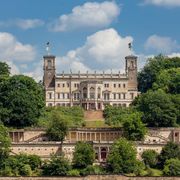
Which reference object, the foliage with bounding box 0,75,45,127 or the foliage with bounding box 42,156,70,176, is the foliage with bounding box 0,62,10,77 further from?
the foliage with bounding box 42,156,70,176

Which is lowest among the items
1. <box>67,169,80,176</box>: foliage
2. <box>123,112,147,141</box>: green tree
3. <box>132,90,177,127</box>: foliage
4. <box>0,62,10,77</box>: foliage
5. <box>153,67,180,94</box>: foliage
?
<box>67,169,80,176</box>: foliage

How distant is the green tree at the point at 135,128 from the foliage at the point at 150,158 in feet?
11.1

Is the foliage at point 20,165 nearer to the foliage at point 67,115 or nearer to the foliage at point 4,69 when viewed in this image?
the foliage at point 67,115

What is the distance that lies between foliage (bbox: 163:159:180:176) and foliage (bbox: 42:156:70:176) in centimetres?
1008

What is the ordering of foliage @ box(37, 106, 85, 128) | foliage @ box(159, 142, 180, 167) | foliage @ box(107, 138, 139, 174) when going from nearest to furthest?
1. foliage @ box(107, 138, 139, 174)
2. foliage @ box(159, 142, 180, 167)
3. foliage @ box(37, 106, 85, 128)

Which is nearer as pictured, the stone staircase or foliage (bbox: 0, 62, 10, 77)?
the stone staircase

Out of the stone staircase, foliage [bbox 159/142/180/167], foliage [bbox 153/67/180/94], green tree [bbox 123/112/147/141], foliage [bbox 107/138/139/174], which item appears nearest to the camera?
foliage [bbox 107/138/139/174]

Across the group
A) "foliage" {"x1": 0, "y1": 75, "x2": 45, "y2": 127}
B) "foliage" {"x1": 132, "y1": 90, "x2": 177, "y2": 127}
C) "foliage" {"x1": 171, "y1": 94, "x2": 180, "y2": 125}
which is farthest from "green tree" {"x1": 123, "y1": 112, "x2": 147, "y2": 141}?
"foliage" {"x1": 0, "y1": 75, "x2": 45, "y2": 127}

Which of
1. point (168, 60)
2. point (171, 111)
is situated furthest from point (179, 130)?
point (168, 60)

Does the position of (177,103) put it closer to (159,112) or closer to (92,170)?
(159,112)

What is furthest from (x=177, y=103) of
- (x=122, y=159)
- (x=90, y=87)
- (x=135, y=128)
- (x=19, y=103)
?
(x=90, y=87)

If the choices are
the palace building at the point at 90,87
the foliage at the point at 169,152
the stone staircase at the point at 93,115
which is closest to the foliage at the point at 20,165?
the foliage at the point at 169,152

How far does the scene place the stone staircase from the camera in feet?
310

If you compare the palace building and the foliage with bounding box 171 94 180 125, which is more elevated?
the palace building
